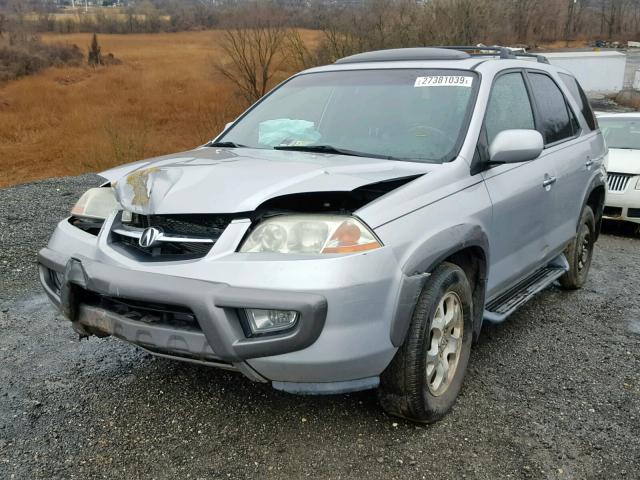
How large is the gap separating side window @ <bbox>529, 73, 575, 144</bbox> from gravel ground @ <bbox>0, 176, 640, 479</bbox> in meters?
1.46

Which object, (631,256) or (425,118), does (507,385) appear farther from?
(631,256)

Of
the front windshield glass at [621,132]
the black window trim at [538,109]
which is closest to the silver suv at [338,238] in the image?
the black window trim at [538,109]

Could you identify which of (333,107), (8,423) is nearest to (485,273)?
(333,107)

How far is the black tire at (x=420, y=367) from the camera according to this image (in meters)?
2.71

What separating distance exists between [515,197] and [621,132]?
20.1ft

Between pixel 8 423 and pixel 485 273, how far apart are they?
8.51ft

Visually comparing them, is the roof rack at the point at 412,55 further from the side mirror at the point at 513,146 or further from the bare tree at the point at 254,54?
the bare tree at the point at 254,54

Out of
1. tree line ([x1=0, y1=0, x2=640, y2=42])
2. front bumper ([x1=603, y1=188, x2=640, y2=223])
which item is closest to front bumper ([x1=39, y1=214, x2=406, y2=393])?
front bumper ([x1=603, y1=188, x2=640, y2=223])

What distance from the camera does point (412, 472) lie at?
263 centimetres

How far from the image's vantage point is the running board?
11.8ft

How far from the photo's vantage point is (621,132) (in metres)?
8.70

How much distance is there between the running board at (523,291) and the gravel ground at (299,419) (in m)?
0.36

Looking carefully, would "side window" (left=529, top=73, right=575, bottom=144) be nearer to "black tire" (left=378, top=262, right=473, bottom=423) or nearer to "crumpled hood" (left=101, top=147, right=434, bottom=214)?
"crumpled hood" (left=101, top=147, right=434, bottom=214)

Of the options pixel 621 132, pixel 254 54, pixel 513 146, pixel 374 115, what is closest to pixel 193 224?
pixel 374 115
